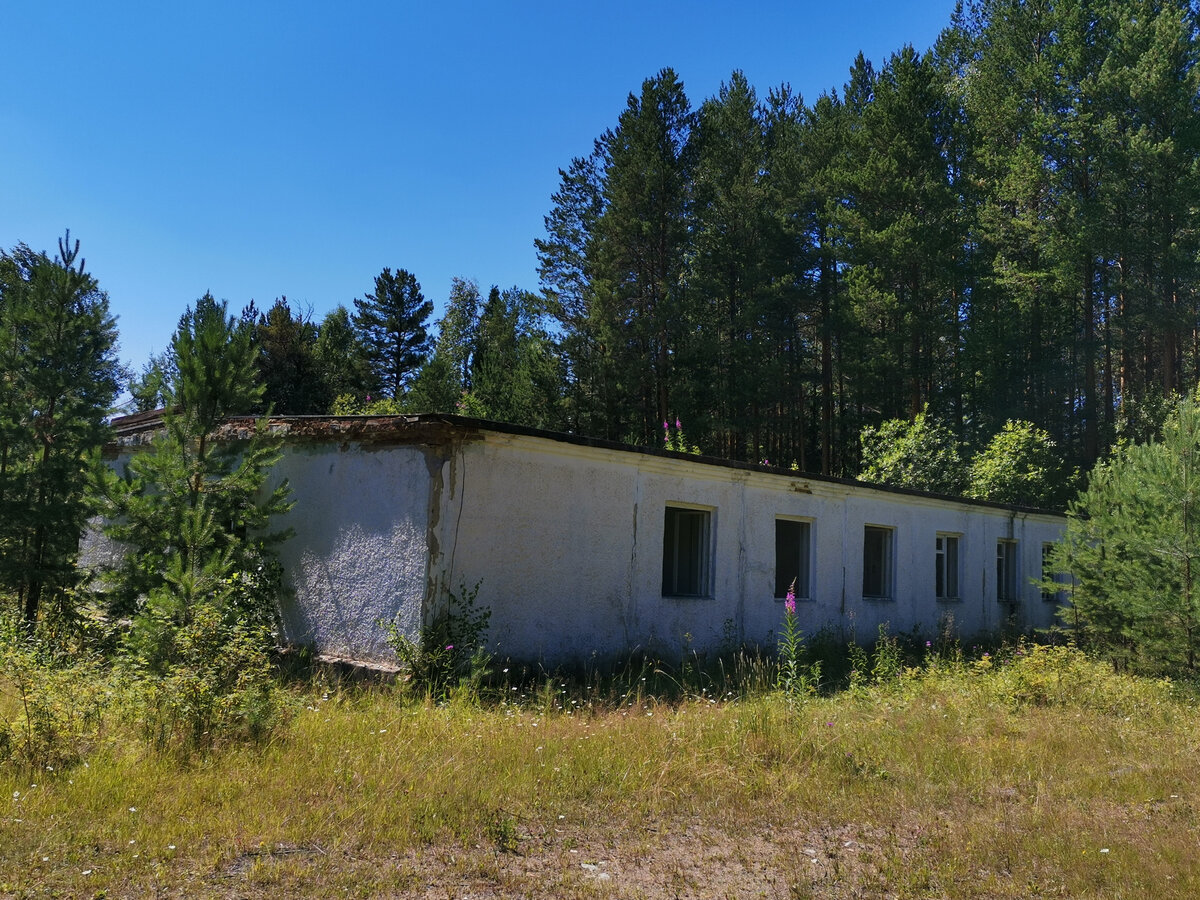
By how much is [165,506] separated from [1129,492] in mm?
11826

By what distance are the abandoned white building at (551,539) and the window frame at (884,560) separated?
40 centimetres

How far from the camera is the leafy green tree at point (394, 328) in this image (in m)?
46.0

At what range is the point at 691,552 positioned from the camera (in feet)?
38.3

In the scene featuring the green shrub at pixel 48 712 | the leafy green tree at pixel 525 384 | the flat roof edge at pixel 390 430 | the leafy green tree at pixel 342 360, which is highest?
the leafy green tree at pixel 342 360

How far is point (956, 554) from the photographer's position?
15.6 m

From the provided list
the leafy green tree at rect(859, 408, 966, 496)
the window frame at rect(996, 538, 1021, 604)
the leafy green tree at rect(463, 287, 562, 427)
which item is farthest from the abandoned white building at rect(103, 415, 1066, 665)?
the leafy green tree at rect(463, 287, 562, 427)

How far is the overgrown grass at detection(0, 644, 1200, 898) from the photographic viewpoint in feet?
14.1

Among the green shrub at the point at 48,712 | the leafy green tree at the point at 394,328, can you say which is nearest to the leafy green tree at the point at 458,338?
the leafy green tree at the point at 394,328

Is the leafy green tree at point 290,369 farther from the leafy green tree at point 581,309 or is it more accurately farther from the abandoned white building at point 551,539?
the abandoned white building at point 551,539

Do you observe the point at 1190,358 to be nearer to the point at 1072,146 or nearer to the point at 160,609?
the point at 1072,146

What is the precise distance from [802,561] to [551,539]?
16.6 feet

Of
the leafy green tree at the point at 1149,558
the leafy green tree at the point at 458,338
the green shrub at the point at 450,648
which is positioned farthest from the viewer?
the leafy green tree at the point at 458,338

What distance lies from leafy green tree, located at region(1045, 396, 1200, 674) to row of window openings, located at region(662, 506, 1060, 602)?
147cm

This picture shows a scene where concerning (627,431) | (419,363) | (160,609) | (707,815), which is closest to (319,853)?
(707,815)
